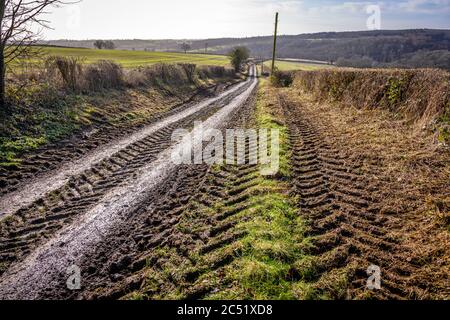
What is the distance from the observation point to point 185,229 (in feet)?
16.5

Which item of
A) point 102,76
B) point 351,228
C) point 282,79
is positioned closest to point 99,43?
point 282,79

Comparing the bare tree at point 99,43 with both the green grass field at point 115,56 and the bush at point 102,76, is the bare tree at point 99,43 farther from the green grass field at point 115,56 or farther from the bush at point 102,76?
the bush at point 102,76

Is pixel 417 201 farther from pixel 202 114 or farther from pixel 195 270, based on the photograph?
pixel 202 114

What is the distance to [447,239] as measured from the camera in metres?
4.31

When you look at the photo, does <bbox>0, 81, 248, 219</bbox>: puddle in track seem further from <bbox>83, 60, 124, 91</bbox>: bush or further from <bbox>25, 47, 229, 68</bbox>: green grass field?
<bbox>25, 47, 229, 68</bbox>: green grass field

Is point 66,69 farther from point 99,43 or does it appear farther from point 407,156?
point 99,43

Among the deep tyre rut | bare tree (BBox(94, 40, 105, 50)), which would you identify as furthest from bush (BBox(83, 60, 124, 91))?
bare tree (BBox(94, 40, 105, 50))

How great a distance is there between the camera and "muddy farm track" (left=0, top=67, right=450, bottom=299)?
377 centimetres

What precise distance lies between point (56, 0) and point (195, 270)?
11.3 meters

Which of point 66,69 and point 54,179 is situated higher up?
point 66,69

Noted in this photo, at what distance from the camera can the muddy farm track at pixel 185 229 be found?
377 cm

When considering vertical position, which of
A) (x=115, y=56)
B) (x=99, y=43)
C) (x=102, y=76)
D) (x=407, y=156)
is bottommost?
(x=407, y=156)

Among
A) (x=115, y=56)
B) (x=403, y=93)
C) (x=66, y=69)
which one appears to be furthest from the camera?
(x=115, y=56)
